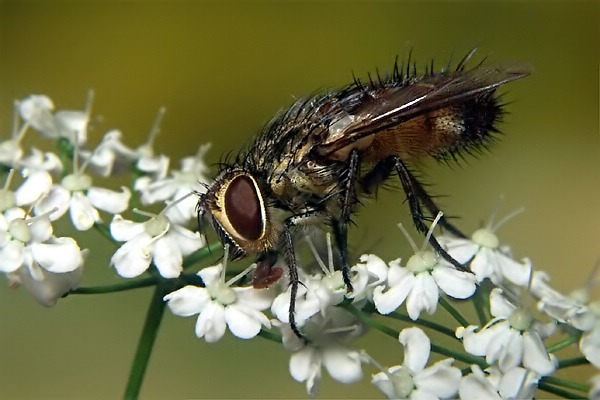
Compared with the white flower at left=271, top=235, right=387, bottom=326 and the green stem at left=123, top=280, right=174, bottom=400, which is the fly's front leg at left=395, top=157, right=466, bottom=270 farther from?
the green stem at left=123, top=280, right=174, bottom=400

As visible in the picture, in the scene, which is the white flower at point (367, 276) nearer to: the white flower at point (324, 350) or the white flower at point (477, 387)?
the white flower at point (324, 350)

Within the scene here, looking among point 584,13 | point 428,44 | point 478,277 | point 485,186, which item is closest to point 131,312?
point 485,186

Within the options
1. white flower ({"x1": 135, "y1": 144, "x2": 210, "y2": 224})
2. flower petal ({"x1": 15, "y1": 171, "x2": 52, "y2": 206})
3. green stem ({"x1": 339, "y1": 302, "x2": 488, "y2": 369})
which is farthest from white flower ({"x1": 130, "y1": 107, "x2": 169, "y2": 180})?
green stem ({"x1": 339, "y1": 302, "x2": 488, "y2": 369})

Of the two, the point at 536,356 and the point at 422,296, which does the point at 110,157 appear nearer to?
the point at 422,296

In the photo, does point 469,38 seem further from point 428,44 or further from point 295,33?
point 295,33

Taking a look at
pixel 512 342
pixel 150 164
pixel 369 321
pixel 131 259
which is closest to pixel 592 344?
pixel 512 342
